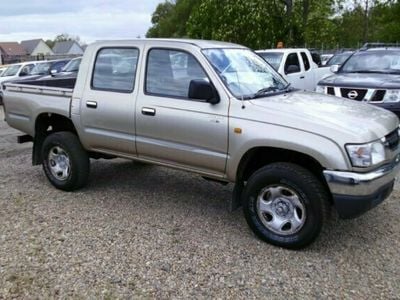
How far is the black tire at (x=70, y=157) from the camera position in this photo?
572 centimetres

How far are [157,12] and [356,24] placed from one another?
5104 centimetres

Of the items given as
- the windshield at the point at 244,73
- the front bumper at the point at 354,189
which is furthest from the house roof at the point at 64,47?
the front bumper at the point at 354,189

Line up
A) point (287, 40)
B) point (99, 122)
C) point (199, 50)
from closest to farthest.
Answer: point (199, 50)
point (99, 122)
point (287, 40)

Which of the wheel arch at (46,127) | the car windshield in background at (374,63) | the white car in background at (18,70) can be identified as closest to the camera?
the wheel arch at (46,127)

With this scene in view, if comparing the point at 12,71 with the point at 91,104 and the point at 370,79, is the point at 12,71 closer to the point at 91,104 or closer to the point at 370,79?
the point at 370,79

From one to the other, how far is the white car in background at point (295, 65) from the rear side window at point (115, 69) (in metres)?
6.62

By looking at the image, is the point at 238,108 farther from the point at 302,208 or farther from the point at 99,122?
the point at 99,122

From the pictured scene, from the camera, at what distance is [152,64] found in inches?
196

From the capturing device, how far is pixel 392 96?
8.12m

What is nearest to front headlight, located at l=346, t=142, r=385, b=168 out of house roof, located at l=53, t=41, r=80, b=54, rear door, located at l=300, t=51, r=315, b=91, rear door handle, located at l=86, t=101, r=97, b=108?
rear door handle, located at l=86, t=101, r=97, b=108

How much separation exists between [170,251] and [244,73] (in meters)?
1.95

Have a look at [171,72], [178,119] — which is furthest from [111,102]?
[178,119]

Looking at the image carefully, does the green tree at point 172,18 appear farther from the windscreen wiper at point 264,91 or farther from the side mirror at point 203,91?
the side mirror at point 203,91

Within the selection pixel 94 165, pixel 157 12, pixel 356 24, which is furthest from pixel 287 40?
pixel 157 12
